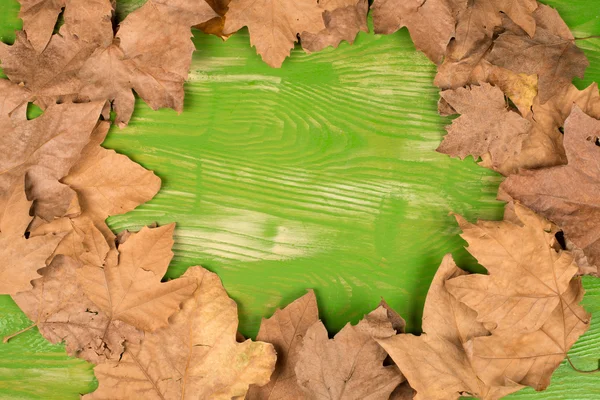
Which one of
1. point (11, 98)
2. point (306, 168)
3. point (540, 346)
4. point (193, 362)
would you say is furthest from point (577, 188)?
point (11, 98)

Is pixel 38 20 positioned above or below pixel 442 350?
above

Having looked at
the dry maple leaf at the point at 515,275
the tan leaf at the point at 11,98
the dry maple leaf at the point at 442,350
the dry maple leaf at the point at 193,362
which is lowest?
the dry maple leaf at the point at 193,362

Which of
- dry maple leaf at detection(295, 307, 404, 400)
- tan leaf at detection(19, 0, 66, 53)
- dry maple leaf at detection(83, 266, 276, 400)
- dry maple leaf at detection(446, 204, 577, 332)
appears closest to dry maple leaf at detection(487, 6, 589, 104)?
dry maple leaf at detection(446, 204, 577, 332)

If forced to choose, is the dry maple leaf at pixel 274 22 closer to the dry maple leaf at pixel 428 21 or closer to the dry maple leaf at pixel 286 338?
the dry maple leaf at pixel 428 21

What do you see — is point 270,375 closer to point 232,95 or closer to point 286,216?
point 286,216

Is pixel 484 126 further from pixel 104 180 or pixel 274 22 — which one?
pixel 104 180

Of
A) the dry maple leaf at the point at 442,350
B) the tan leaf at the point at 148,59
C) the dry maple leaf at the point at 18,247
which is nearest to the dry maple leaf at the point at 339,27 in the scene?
the tan leaf at the point at 148,59
